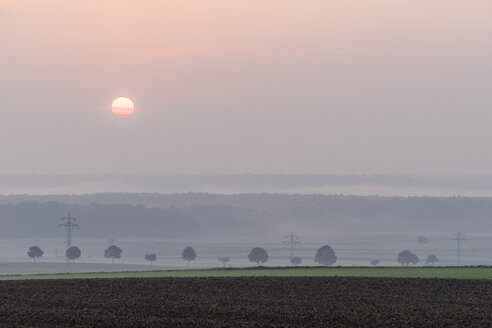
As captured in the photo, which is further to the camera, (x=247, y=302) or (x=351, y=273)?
(x=351, y=273)

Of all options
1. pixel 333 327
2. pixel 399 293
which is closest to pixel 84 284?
pixel 399 293

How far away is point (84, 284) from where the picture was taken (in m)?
56.3

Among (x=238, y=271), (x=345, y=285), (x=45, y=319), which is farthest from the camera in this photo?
(x=238, y=271)

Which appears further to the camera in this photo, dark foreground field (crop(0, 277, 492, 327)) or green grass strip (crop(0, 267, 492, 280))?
green grass strip (crop(0, 267, 492, 280))

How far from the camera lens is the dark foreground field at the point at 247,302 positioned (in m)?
40.0

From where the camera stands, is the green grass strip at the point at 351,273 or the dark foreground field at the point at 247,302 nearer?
the dark foreground field at the point at 247,302

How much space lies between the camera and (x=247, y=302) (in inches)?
1836

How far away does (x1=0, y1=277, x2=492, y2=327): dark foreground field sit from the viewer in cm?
4003

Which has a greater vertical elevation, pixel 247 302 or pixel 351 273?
pixel 351 273

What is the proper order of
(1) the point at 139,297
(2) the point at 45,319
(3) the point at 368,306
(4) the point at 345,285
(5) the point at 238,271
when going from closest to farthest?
(2) the point at 45,319
(3) the point at 368,306
(1) the point at 139,297
(4) the point at 345,285
(5) the point at 238,271

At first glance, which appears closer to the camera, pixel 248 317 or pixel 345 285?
pixel 248 317

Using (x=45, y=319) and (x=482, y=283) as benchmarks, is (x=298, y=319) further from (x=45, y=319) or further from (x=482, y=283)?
(x=482, y=283)

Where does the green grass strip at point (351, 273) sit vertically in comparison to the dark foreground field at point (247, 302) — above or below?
above

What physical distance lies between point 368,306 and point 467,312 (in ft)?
16.1
